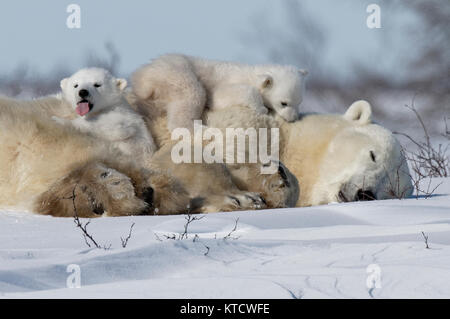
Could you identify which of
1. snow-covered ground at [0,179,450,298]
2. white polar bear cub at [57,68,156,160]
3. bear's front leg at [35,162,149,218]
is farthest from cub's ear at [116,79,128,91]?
snow-covered ground at [0,179,450,298]

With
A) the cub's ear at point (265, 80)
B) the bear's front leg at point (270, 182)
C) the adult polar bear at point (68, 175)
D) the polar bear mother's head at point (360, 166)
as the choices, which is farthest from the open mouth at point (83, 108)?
the polar bear mother's head at point (360, 166)

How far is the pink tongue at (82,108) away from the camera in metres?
5.46

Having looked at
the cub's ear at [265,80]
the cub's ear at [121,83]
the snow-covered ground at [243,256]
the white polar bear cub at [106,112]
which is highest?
the cub's ear at [265,80]

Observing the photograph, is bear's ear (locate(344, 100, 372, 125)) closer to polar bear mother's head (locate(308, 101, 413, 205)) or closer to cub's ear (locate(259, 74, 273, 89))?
polar bear mother's head (locate(308, 101, 413, 205))

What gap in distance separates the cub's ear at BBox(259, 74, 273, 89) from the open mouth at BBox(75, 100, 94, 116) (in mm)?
1241

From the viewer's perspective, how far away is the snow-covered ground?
2.66m

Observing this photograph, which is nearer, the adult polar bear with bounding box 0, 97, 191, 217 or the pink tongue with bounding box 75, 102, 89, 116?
the adult polar bear with bounding box 0, 97, 191, 217

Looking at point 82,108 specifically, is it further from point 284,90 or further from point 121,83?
point 284,90

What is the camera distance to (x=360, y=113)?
637 cm

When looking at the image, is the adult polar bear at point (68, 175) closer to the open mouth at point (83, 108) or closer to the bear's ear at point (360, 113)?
the open mouth at point (83, 108)

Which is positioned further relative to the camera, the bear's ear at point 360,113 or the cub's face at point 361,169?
the bear's ear at point 360,113

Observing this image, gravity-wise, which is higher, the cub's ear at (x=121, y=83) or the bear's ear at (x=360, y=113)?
the cub's ear at (x=121, y=83)
